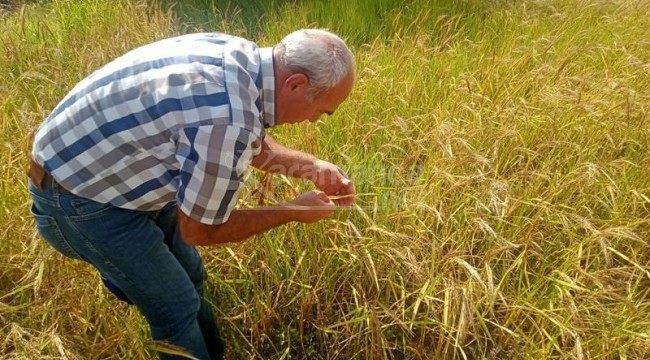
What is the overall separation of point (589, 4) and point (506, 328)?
3274 mm

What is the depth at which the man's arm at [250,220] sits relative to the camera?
4.13ft

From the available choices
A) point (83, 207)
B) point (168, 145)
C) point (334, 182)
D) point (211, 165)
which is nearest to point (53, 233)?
point (83, 207)

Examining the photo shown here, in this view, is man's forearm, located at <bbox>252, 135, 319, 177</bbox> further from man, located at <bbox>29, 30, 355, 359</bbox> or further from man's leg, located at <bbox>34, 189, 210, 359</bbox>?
man's leg, located at <bbox>34, 189, 210, 359</bbox>

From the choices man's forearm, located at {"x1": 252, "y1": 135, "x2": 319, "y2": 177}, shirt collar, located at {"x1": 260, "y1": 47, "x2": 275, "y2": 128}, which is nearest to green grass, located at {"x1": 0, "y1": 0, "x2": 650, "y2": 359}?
man's forearm, located at {"x1": 252, "y1": 135, "x2": 319, "y2": 177}

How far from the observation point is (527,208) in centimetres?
191

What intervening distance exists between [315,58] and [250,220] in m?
0.44

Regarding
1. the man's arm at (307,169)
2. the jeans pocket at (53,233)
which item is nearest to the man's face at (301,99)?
the man's arm at (307,169)

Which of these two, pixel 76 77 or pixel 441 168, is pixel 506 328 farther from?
pixel 76 77

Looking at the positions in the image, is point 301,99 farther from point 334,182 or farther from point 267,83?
point 334,182

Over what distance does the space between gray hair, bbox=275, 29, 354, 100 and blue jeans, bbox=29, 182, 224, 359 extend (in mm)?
578

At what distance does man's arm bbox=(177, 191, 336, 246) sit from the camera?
126cm

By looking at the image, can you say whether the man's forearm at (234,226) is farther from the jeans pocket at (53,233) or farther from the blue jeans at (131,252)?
the jeans pocket at (53,233)

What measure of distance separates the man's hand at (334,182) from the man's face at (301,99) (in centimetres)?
35

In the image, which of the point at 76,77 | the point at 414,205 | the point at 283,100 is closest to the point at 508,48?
the point at 414,205
